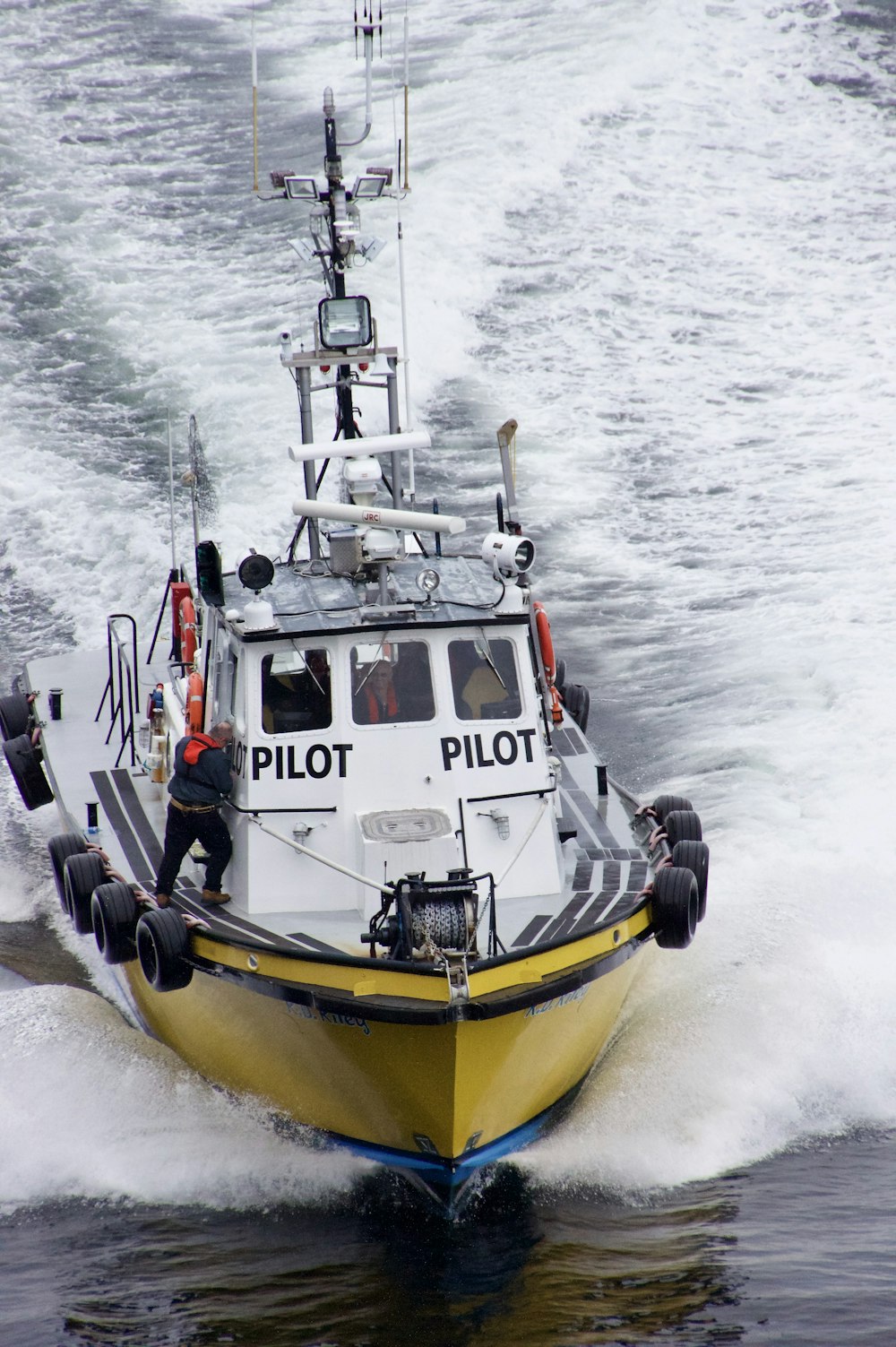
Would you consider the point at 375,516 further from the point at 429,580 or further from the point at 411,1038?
the point at 411,1038

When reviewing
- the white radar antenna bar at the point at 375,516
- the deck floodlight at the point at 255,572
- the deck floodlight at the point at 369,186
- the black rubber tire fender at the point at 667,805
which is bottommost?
the black rubber tire fender at the point at 667,805

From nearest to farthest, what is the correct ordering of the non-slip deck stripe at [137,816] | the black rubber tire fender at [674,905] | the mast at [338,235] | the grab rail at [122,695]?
the black rubber tire fender at [674,905], the non-slip deck stripe at [137,816], the mast at [338,235], the grab rail at [122,695]

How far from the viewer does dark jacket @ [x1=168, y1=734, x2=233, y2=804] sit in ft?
27.6

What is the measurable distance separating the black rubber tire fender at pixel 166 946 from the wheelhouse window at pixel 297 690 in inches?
46.8

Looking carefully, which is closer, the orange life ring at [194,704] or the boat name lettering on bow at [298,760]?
the boat name lettering on bow at [298,760]

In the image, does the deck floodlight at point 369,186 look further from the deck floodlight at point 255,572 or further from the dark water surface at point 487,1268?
the dark water surface at point 487,1268

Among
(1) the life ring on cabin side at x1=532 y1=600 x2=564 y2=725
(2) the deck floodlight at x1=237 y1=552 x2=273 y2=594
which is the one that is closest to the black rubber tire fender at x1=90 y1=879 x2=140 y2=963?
(2) the deck floodlight at x1=237 y1=552 x2=273 y2=594

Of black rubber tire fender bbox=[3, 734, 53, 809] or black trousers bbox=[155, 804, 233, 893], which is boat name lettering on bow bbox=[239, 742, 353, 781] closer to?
black trousers bbox=[155, 804, 233, 893]

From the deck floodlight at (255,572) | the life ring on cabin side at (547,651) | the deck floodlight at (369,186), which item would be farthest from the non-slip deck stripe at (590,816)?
the deck floodlight at (369,186)

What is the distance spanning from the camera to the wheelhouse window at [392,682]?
857cm

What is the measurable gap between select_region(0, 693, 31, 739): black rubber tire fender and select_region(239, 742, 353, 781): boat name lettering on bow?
4.57 metres

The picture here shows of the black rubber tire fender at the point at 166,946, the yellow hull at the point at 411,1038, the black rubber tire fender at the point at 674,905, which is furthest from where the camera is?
the black rubber tire fender at the point at 674,905

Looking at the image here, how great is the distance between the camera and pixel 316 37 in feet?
81.4

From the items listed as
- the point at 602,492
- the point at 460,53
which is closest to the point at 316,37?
the point at 460,53
